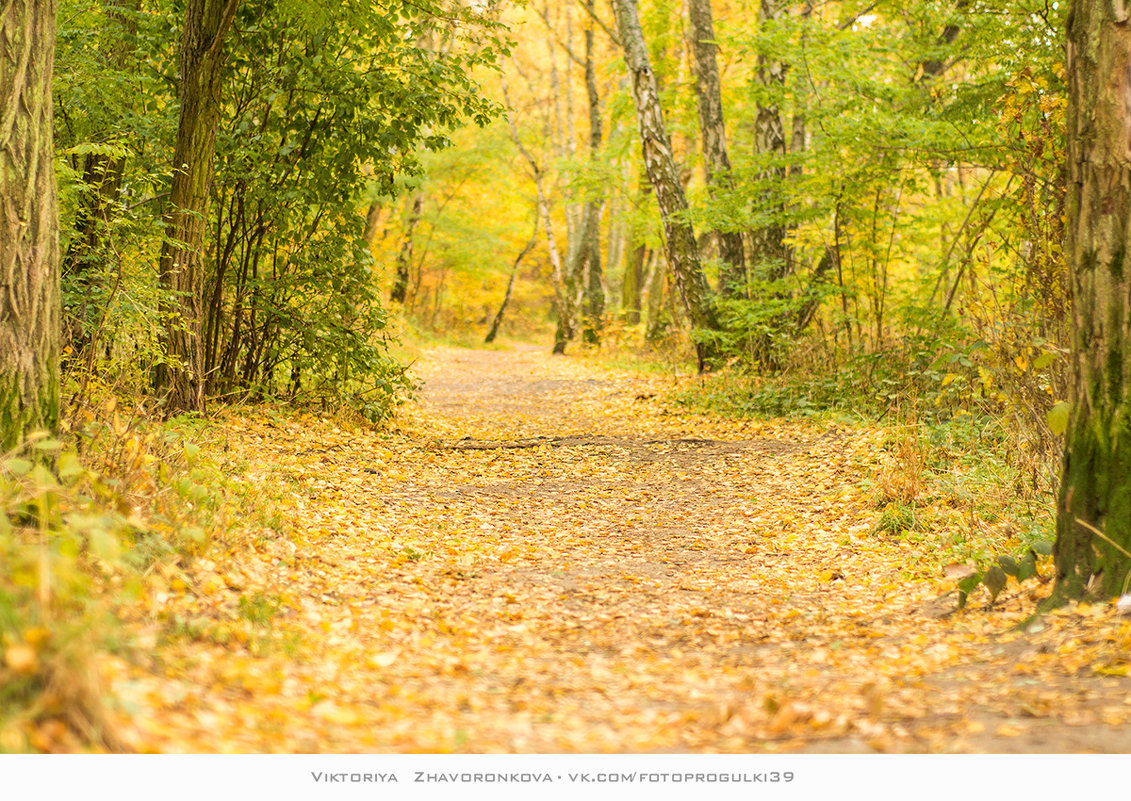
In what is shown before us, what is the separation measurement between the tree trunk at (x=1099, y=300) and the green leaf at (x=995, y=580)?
227mm

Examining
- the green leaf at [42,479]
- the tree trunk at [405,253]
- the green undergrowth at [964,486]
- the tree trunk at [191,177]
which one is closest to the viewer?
the green leaf at [42,479]

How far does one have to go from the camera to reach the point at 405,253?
21531 mm

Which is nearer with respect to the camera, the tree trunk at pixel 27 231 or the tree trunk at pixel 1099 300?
the tree trunk at pixel 1099 300

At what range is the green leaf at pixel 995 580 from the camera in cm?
→ 396

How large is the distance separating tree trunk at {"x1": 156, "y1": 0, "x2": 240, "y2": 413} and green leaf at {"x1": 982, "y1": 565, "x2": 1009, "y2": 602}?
18.2 ft

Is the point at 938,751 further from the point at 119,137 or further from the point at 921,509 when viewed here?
the point at 119,137

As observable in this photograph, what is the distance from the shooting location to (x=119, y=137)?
6398 mm

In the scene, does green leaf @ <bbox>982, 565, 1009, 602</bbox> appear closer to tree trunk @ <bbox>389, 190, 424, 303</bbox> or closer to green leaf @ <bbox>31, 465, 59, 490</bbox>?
green leaf @ <bbox>31, 465, 59, 490</bbox>

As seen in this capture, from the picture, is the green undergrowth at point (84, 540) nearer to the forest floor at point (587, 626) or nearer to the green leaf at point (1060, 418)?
the forest floor at point (587, 626)

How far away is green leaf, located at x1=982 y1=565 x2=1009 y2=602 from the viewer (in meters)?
3.96

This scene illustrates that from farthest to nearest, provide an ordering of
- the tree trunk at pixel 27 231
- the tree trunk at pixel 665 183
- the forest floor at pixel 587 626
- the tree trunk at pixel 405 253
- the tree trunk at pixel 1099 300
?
the tree trunk at pixel 405 253, the tree trunk at pixel 665 183, the tree trunk at pixel 27 231, the tree trunk at pixel 1099 300, the forest floor at pixel 587 626

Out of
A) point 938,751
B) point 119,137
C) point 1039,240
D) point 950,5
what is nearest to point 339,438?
point 119,137

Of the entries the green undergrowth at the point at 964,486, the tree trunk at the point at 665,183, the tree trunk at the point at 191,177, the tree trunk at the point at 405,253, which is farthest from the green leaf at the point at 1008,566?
the tree trunk at the point at 405,253

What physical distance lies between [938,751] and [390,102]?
7453mm
